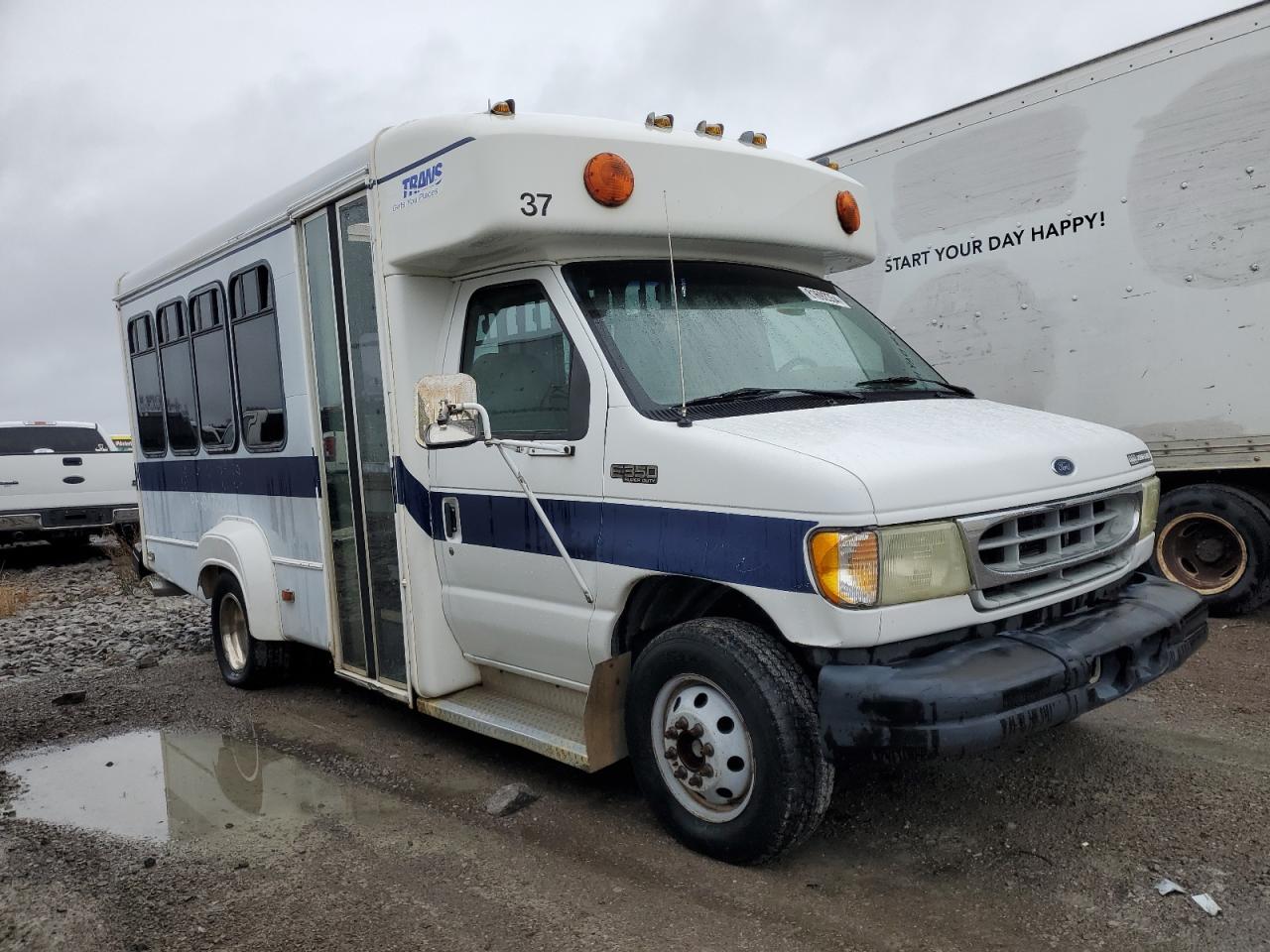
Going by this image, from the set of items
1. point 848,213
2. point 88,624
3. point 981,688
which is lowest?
point 88,624

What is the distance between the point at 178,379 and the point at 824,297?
14.6ft

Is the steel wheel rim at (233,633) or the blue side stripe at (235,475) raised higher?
the blue side stripe at (235,475)

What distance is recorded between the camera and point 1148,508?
4.04 m

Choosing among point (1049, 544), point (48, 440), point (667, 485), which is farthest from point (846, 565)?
point (48, 440)

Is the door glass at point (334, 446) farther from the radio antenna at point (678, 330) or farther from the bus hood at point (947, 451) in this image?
the bus hood at point (947, 451)

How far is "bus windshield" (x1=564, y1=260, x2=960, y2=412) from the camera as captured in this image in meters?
3.90

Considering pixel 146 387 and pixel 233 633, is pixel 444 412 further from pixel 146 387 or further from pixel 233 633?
pixel 146 387

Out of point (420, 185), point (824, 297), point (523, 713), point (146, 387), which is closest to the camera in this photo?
point (420, 185)

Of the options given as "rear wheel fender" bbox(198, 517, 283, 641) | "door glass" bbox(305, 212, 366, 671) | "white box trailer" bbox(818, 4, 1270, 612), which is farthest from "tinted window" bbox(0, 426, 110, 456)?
"white box trailer" bbox(818, 4, 1270, 612)

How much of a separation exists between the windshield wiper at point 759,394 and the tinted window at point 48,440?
41.6 feet

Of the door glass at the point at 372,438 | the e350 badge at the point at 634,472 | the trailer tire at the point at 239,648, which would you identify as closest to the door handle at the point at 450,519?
the door glass at the point at 372,438

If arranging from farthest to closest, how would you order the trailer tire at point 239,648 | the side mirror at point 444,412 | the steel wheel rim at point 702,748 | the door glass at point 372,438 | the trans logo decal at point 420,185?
the trailer tire at point 239,648
the door glass at point 372,438
the trans logo decal at point 420,185
the side mirror at point 444,412
the steel wheel rim at point 702,748

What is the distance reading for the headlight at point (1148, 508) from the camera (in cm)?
399

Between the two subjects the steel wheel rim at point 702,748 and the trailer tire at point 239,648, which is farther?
the trailer tire at point 239,648
